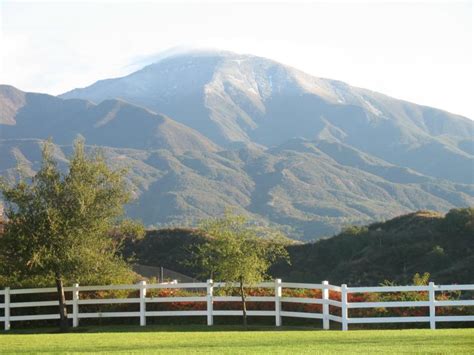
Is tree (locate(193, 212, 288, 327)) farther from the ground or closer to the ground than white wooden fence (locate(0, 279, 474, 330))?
farther from the ground

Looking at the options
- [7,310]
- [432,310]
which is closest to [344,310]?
Result: [432,310]

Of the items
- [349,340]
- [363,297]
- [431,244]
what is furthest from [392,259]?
[349,340]

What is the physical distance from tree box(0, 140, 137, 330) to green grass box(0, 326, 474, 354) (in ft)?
18.3

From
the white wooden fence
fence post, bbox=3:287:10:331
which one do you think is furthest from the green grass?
fence post, bbox=3:287:10:331

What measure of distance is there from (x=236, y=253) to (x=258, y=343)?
7.54 metres

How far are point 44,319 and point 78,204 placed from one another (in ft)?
13.2

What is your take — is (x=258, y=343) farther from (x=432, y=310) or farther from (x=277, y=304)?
(x=277, y=304)

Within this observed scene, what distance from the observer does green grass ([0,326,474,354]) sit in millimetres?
17228

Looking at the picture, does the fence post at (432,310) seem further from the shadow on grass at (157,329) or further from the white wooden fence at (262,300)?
the shadow on grass at (157,329)

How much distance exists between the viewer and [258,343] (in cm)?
1891

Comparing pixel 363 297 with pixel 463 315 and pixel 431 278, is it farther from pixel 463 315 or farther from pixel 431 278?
pixel 431 278

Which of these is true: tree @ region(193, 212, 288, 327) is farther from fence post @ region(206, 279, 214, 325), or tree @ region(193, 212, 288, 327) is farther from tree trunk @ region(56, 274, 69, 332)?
tree trunk @ region(56, 274, 69, 332)

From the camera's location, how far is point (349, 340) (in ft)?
63.3

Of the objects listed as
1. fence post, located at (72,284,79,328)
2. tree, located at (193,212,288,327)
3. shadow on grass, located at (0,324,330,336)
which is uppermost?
tree, located at (193,212,288,327)
